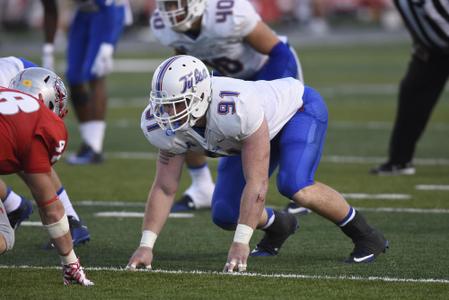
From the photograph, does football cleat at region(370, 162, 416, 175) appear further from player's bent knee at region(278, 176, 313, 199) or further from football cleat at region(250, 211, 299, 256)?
player's bent knee at region(278, 176, 313, 199)

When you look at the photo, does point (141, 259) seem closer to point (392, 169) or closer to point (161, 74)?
point (161, 74)

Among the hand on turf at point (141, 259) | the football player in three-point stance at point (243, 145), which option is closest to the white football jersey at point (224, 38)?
the football player in three-point stance at point (243, 145)

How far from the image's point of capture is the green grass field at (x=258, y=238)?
4.67m

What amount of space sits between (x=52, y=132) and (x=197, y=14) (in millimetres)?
2440

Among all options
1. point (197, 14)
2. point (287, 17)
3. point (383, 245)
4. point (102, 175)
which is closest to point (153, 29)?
point (197, 14)

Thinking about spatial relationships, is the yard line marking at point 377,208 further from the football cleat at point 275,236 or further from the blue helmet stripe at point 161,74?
the blue helmet stripe at point 161,74

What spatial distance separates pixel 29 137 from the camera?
435cm

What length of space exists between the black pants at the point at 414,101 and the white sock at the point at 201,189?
1.92 metres

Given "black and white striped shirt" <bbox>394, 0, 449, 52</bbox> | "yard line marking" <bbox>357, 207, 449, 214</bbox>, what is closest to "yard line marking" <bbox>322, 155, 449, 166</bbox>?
"black and white striped shirt" <bbox>394, 0, 449, 52</bbox>

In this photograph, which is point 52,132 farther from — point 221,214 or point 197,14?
point 197,14

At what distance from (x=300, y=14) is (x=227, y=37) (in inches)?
837

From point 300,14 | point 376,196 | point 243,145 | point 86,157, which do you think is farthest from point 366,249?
point 300,14

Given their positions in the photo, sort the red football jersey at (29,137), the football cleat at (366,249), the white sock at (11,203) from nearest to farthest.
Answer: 1. the red football jersey at (29,137)
2. the football cleat at (366,249)
3. the white sock at (11,203)

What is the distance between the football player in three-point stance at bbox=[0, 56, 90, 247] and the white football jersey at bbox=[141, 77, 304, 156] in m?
0.77
